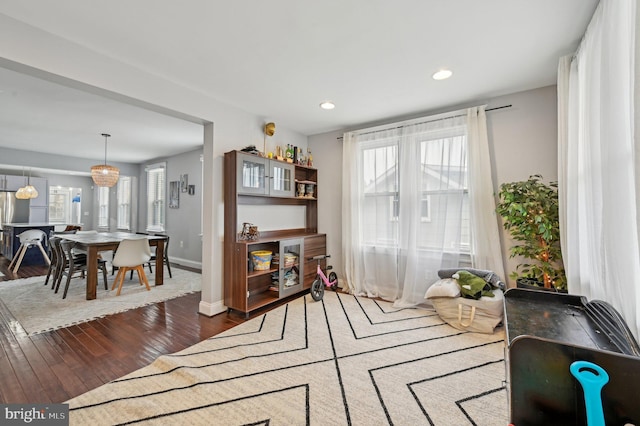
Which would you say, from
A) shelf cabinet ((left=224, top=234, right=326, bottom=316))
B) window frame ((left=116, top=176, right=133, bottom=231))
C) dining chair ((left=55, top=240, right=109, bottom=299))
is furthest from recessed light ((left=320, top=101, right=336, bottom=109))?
window frame ((left=116, top=176, right=133, bottom=231))

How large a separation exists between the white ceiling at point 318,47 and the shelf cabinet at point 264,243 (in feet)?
2.62

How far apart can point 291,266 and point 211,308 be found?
105cm

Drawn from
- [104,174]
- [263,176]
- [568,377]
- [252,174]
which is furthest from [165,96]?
[568,377]

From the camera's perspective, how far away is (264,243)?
132 inches

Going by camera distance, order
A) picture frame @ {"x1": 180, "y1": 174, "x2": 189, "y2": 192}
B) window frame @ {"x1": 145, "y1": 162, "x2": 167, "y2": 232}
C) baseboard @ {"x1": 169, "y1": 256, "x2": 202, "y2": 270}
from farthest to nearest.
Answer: window frame @ {"x1": 145, "y1": 162, "x2": 167, "y2": 232} < picture frame @ {"x1": 180, "y1": 174, "x2": 189, "y2": 192} < baseboard @ {"x1": 169, "y1": 256, "x2": 202, "y2": 270}

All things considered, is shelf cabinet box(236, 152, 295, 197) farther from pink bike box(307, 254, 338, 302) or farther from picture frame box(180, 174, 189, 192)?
picture frame box(180, 174, 189, 192)

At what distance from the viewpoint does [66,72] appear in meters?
1.94

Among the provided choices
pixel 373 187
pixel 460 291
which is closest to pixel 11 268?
pixel 373 187

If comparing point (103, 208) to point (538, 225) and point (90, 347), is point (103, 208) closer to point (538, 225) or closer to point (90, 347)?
point (90, 347)

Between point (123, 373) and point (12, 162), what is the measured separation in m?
6.31

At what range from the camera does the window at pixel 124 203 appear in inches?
280

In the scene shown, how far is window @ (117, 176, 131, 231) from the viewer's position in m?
7.11

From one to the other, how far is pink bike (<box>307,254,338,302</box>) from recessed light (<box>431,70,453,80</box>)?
8.41 ft

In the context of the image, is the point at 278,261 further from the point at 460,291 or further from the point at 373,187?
the point at 460,291
